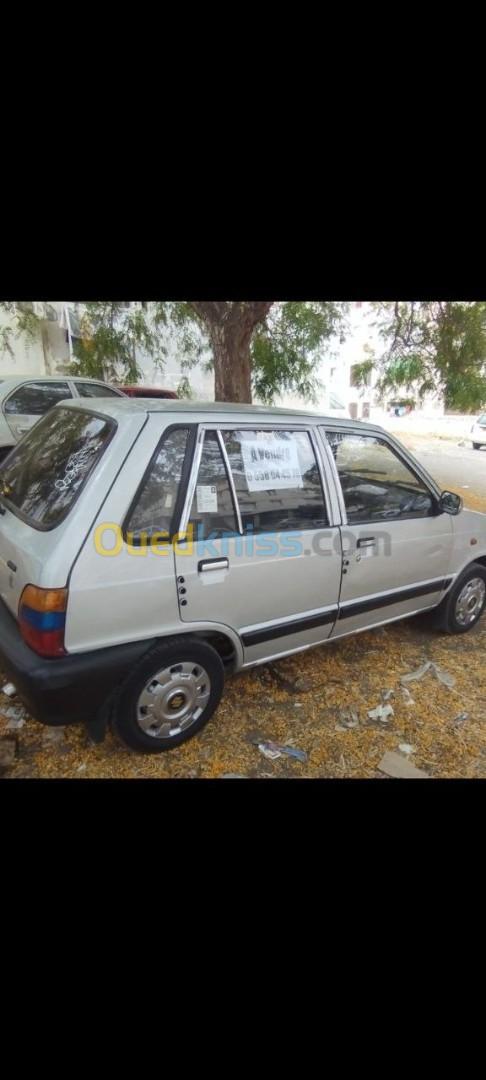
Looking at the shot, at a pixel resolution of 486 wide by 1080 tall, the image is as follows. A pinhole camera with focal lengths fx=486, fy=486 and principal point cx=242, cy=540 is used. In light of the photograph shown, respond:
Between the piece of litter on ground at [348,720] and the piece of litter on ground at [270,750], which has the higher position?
the piece of litter on ground at [270,750]

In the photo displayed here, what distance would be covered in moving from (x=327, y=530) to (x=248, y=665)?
86 centimetres

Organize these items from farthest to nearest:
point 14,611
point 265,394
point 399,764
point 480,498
Result: point 480,498 < point 265,394 < point 399,764 < point 14,611

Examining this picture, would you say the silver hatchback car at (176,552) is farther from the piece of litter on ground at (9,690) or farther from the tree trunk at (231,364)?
the tree trunk at (231,364)

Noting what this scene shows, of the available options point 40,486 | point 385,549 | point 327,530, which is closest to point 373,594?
point 385,549

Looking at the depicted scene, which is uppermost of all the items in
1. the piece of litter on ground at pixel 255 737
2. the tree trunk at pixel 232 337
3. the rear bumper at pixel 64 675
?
the tree trunk at pixel 232 337

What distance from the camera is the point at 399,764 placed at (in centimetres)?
253

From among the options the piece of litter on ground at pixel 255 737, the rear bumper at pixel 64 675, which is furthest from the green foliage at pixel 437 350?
the rear bumper at pixel 64 675

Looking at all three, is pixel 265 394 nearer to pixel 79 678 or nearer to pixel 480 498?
pixel 480 498

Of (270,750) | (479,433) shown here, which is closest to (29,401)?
(270,750)

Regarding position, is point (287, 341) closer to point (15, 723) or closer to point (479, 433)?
point (15, 723)

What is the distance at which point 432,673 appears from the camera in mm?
3352

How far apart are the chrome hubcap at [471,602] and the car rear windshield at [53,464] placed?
2.89 m

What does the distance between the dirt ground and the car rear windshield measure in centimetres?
120

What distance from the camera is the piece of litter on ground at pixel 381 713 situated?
2.86 meters
